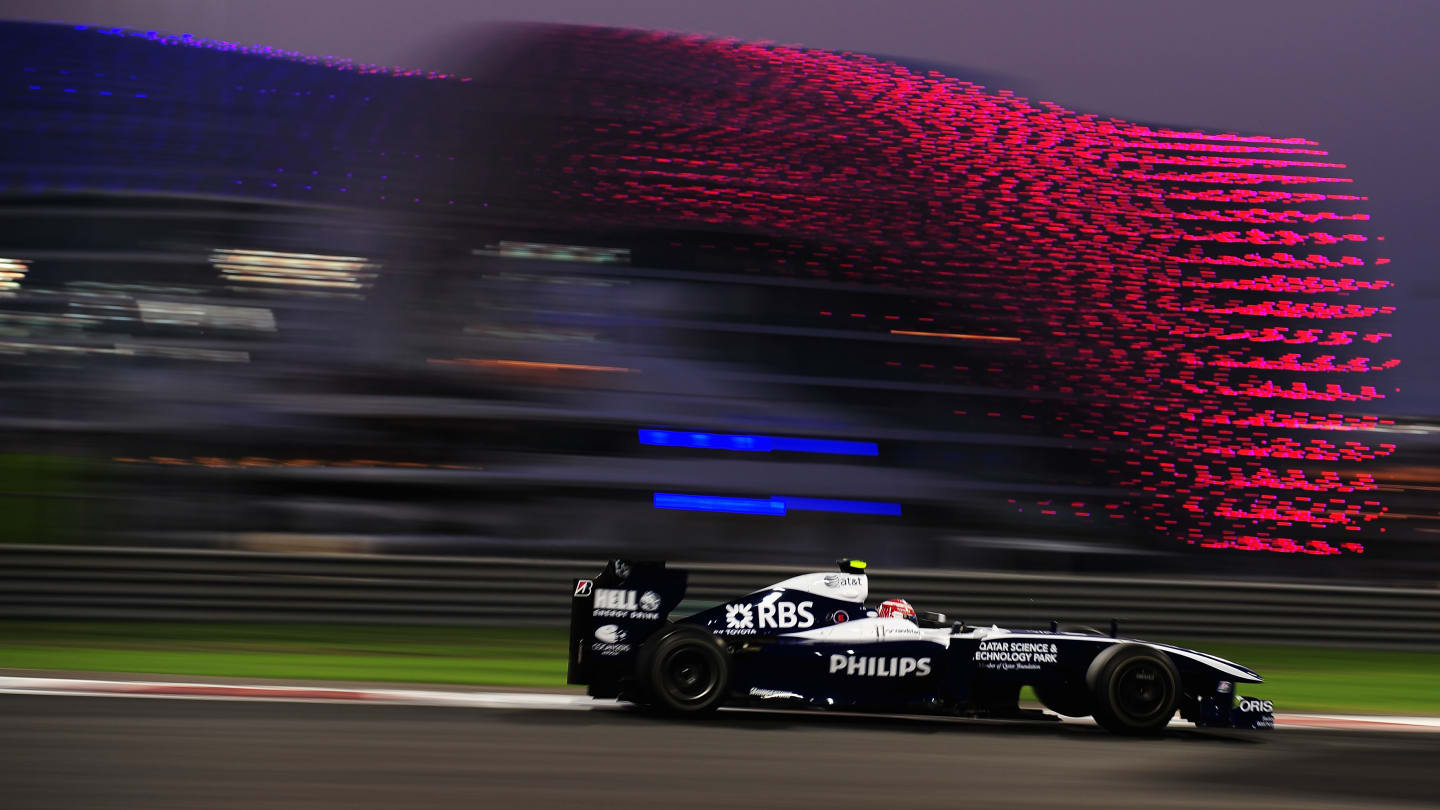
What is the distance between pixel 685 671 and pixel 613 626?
0.49 metres

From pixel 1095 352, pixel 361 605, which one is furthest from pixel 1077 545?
pixel 361 605

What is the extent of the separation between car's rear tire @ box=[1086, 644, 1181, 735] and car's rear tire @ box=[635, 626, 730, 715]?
2120mm

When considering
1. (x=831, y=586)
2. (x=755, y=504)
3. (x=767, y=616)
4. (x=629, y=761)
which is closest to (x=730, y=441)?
(x=755, y=504)

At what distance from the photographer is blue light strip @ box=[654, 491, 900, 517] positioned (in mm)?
16438

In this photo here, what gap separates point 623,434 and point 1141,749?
10.4 metres

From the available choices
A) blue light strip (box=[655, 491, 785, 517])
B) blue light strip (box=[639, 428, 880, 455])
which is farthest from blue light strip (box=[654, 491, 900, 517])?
blue light strip (box=[639, 428, 880, 455])

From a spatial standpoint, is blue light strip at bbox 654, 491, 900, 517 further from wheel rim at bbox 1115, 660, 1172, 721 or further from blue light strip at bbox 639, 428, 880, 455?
wheel rim at bbox 1115, 660, 1172, 721

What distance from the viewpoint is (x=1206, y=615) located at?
12.2 m

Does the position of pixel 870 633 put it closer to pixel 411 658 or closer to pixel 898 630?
pixel 898 630

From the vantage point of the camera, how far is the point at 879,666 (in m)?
7.72

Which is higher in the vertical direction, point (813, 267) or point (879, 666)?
point (813, 267)

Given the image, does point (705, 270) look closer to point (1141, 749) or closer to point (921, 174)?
point (921, 174)

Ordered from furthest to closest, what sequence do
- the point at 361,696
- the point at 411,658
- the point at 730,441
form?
the point at 730,441 → the point at 411,658 → the point at 361,696

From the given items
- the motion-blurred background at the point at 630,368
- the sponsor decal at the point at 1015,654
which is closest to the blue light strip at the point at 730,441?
the motion-blurred background at the point at 630,368
